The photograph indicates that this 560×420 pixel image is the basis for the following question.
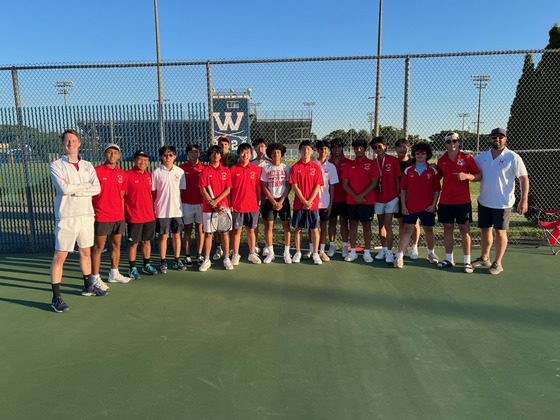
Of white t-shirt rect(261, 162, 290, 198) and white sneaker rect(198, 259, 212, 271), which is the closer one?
white sneaker rect(198, 259, 212, 271)

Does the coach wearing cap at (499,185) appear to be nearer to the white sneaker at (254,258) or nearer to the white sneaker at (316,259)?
the white sneaker at (316,259)

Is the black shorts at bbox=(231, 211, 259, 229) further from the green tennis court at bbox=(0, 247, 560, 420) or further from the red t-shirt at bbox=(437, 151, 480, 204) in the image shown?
the red t-shirt at bbox=(437, 151, 480, 204)

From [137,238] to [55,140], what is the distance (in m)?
2.70

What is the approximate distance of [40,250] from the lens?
6816mm

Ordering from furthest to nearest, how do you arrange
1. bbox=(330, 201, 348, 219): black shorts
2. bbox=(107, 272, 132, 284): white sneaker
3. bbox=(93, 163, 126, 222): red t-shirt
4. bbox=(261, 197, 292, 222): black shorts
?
bbox=(330, 201, 348, 219): black shorts, bbox=(261, 197, 292, 222): black shorts, bbox=(107, 272, 132, 284): white sneaker, bbox=(93, 163, 126, 222): red t-shirt

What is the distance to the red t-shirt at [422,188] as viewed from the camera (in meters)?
5.59

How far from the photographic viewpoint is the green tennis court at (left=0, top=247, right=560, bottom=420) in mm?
2637

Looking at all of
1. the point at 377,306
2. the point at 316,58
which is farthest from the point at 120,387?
the point at 316,58

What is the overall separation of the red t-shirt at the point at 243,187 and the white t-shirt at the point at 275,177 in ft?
0.61

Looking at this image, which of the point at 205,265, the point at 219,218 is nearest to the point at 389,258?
the point at 219,218

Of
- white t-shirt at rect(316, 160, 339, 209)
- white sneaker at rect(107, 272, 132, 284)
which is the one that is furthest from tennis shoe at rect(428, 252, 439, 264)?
white sneaker at rect(107, 272, 132, 284)

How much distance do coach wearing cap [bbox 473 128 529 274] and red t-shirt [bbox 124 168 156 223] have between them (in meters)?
4.76

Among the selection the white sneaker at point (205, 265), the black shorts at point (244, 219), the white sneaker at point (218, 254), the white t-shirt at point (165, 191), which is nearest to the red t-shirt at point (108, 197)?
the white t-shirt at point (165, 191)

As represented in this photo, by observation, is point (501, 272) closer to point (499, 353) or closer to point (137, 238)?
point (499, 353)
